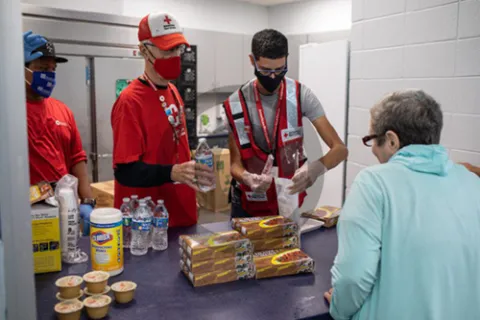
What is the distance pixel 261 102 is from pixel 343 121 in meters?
1.87

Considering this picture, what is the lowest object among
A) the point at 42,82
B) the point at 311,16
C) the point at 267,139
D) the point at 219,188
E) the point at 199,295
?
the point at 219,188

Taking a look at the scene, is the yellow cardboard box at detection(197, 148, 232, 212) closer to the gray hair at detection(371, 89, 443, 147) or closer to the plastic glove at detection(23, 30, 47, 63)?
the plastic glove at detection(23, 30, 47, 63)

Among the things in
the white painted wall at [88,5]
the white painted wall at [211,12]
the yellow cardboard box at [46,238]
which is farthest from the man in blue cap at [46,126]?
the white painted wall at [211,12]

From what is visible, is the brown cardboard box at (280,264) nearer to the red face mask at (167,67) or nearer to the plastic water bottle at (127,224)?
the plastic water bottle at (127,224)

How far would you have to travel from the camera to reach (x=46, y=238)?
172 cm

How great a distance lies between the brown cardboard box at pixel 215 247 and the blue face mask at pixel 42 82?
1.42 metres

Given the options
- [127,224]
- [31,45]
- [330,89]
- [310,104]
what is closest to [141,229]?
[127,224]

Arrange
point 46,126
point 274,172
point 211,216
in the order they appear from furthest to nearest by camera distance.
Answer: point 211,216 < point 46,126 < point 274,172

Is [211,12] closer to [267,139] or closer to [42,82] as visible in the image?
[42,82]

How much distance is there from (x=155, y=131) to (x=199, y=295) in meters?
0.98

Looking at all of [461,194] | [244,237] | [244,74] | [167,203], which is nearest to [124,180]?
[167,203]

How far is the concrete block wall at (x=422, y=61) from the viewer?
262cm

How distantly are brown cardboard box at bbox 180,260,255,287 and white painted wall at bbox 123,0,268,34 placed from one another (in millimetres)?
4947

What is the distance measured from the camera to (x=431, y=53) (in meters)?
2.81
